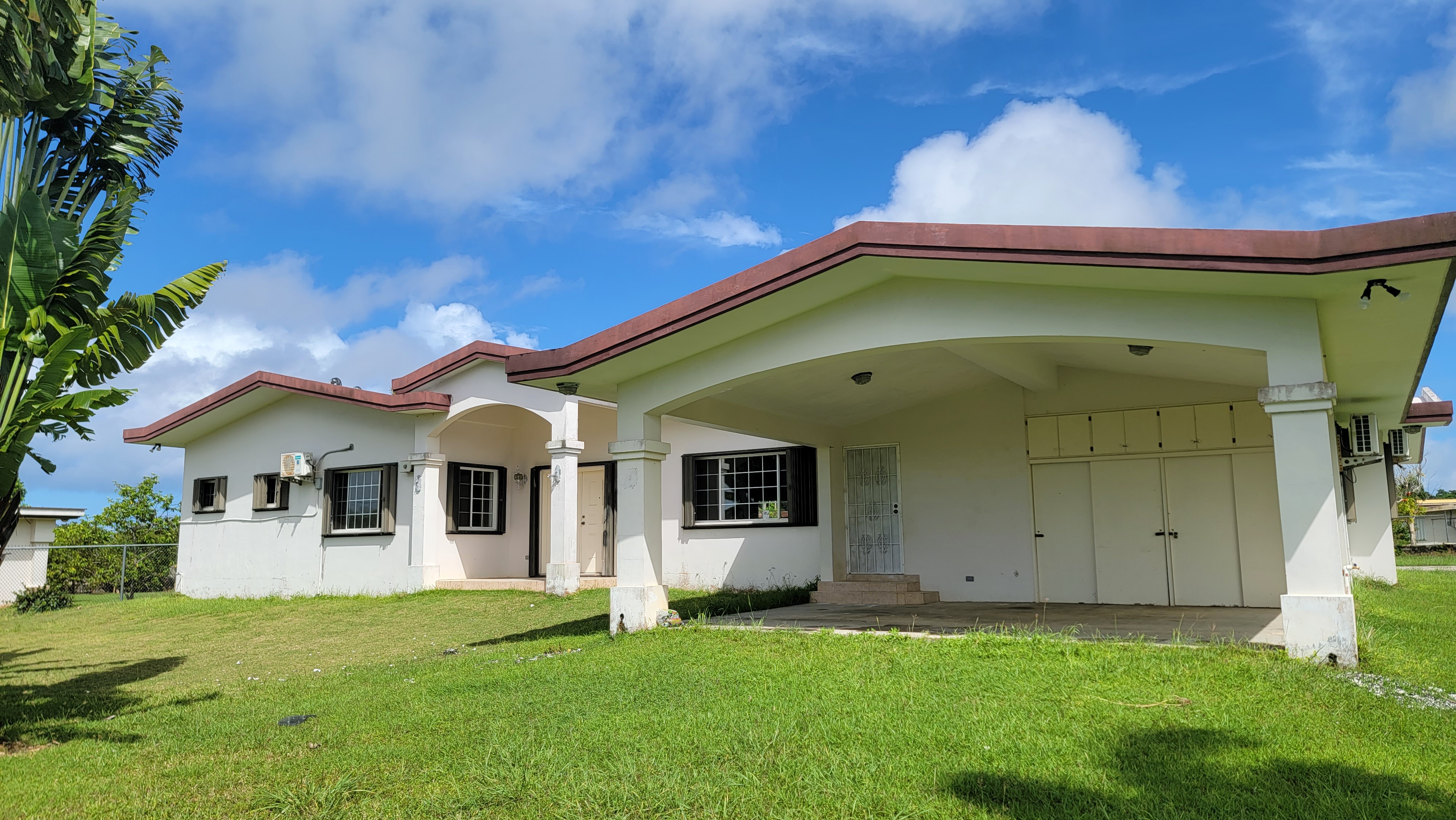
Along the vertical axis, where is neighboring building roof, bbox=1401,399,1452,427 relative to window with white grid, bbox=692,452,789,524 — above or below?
above

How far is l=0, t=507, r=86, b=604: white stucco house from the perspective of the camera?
18.2 m

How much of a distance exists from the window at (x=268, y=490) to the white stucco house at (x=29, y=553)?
3946 millimetres

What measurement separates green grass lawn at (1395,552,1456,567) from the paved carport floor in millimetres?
15250

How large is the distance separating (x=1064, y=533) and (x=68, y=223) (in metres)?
11.2

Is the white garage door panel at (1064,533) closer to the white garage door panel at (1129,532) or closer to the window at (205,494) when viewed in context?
the white garage door panel at (1129,532)

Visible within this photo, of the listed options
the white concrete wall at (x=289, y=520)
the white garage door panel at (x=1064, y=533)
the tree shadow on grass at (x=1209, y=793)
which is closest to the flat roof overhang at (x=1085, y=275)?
the tree shadow on grass at (x=1209, y=793)

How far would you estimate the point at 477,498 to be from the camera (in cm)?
1622

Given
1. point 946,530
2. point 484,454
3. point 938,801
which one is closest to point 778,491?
point 946,530

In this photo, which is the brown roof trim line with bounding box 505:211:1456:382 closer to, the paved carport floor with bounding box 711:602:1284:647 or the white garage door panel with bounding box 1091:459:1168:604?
the paved carport floor with bounding box 711:602:1284:647

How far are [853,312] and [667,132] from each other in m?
7.06

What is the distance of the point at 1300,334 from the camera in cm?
624

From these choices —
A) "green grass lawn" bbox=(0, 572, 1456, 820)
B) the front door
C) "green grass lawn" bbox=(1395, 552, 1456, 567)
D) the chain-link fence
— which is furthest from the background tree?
"green grass lawn" bbox=(1395, 552, 1456, 567)

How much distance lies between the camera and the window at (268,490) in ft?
56.8

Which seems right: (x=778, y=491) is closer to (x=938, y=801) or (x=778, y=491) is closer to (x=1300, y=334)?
(x=1300, y=334)
